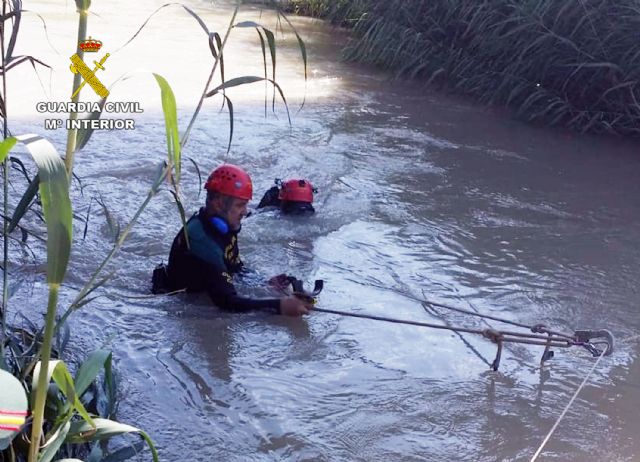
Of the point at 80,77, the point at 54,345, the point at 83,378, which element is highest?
the point at 80,77

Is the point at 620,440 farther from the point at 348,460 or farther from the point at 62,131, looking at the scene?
the point at 62,131

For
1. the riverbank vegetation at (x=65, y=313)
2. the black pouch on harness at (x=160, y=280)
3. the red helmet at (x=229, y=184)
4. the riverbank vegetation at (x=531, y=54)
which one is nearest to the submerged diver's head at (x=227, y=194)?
the red helmet at (x=229, y=184)

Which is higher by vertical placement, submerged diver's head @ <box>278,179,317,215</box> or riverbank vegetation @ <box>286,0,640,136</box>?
riverbank vegetation @ <box>286,0,640,136</box>

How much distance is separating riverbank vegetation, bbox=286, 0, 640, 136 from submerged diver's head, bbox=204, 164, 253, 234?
5.34 m

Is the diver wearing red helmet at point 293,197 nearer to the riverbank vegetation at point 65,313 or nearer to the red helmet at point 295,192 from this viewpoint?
the red helmet at point 295,192

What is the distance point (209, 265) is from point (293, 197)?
5.69ft

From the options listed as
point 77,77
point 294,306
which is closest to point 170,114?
point 77,77

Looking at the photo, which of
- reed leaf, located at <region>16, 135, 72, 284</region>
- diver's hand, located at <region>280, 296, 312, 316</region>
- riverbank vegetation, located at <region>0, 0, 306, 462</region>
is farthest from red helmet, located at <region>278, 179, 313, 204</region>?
reed leaf, located at <region>16, 135, 72, 284</region>

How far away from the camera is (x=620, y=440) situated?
151 inches

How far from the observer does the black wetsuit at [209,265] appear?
4684mm

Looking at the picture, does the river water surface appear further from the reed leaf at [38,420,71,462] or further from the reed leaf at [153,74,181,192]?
the reed leaf at [38,420,71,462]

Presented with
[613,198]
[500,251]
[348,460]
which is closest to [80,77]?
[348,460]

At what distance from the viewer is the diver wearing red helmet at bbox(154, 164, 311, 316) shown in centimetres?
468

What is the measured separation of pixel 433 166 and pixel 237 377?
14.6ft
